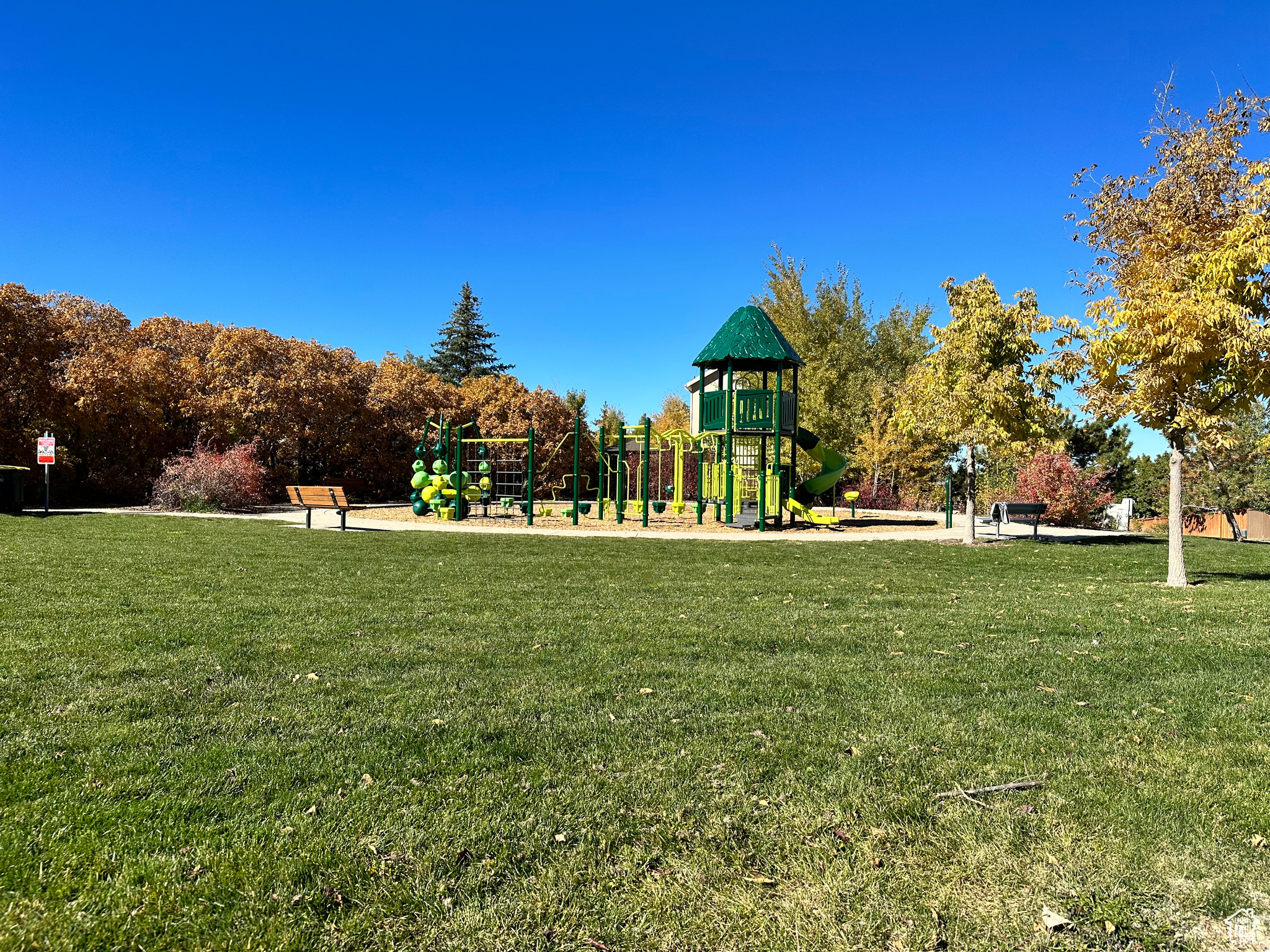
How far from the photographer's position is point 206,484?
69.6 ft

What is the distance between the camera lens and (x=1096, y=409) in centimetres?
1083

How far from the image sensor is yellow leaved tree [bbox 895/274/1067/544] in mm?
15195

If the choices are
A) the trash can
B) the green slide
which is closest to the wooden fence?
the green slide

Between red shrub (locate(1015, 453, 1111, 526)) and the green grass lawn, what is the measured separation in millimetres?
17944

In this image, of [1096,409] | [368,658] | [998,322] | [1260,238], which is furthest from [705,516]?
[368,658]

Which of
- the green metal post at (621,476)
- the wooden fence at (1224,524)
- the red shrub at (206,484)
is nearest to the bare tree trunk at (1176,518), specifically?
the green metal post at (621,476)

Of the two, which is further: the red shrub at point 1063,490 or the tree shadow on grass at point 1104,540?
the red shrub at point 1063,490

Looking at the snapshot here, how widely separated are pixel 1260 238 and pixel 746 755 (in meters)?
9.89

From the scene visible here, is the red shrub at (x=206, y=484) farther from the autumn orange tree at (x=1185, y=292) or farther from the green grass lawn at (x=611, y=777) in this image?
the autumn orange tree at (x=1185, y=292)

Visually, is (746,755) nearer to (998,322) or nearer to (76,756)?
(76,756)

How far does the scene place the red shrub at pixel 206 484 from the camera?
21.2 meters

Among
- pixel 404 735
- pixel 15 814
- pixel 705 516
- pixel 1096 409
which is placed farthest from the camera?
pixel 705 516

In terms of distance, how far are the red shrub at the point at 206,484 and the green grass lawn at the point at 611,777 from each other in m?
15.8

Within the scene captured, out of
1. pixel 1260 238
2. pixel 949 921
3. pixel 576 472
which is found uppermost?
pixel 1260 238
